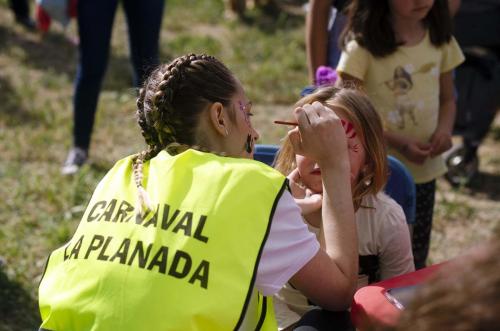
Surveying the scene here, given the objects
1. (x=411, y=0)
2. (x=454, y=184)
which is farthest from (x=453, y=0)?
(x=454, y=184)

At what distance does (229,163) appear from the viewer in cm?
165

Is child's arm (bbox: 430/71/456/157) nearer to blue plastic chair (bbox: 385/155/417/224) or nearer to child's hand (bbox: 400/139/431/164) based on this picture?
child's hand (bbox: 400/139/431/164)

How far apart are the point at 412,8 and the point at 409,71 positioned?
229 millimetres

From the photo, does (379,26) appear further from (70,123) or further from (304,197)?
(70,123)

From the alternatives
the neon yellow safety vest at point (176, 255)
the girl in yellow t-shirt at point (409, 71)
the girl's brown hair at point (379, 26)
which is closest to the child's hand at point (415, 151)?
the girl in yellow t-shirt at point (409, 71)

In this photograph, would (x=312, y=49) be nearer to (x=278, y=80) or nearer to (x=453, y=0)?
(x=453, y=0)

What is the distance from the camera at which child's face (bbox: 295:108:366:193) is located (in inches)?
85.3

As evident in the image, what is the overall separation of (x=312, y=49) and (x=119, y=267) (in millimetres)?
1804

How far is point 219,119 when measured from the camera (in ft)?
5.97

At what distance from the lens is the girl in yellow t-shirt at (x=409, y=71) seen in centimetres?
288

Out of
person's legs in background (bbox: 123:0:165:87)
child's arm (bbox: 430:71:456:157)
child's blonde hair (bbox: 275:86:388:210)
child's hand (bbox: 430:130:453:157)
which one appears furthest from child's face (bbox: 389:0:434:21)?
person's legs in background (bbox: 123:0:165:87)

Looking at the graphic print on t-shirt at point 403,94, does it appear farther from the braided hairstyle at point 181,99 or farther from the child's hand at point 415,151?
the braided hairstyle at point 181,99

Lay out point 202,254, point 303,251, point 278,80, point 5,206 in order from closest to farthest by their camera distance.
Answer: point 202,254 → point 303,251 → point 5,206 → point 278,80

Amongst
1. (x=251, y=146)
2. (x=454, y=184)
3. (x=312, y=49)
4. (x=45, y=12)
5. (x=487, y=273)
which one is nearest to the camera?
(x=487, y=273)
